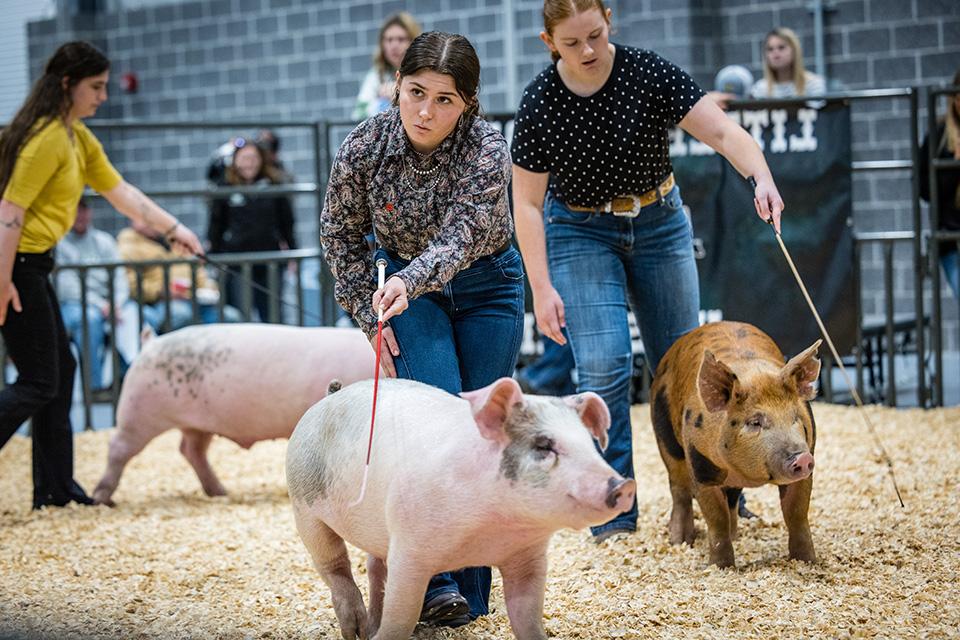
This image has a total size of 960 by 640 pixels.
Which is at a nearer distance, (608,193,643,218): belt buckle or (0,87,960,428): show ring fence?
(608,193,643,218): belt buckle

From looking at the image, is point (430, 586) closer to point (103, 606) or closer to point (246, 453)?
point (103, 606)

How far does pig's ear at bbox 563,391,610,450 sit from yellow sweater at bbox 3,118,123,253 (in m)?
2.86

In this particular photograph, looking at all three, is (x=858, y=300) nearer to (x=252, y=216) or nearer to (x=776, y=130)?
(x=776, y=130)

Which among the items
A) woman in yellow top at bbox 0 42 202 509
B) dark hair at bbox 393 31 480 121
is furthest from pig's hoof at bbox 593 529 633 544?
woman in yellow top at bbox 0 42 202 509

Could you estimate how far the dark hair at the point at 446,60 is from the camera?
2812mm

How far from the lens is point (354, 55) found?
10.5 metres

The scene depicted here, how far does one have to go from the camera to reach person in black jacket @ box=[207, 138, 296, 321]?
8.09 meters

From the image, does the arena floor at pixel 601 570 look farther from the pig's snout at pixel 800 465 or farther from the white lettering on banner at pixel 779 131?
the white lettering on banner at pixel 779 131

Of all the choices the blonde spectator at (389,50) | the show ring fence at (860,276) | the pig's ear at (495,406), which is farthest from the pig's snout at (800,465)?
the blonde spectator at (389,50)

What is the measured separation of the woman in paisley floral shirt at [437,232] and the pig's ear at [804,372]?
714mm

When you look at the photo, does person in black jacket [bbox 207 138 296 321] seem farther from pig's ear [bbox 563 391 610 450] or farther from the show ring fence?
pig's ear [bbox 563 391 610 450]

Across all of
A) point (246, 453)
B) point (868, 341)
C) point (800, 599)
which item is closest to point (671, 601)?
point (800, 599)

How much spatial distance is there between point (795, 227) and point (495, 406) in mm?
4354

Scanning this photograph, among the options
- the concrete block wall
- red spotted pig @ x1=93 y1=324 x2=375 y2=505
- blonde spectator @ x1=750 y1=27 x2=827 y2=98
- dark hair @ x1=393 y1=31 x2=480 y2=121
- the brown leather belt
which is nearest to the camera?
dark hair @ x1=393 y1=31 x2=480 y2=121
